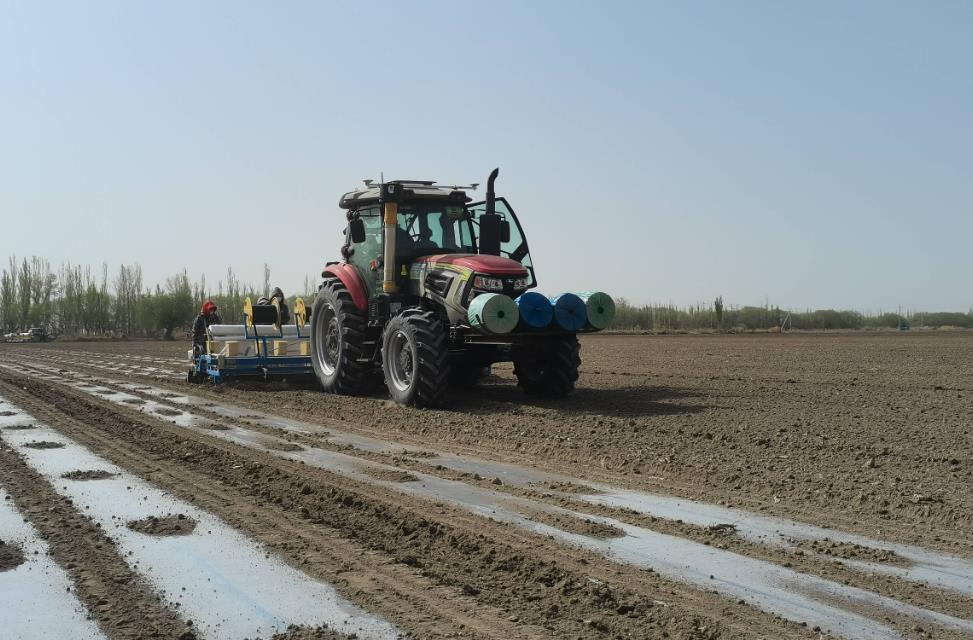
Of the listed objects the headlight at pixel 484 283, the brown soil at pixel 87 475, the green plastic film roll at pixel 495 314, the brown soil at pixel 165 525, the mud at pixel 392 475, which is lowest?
the brown soil at pixel 165 525

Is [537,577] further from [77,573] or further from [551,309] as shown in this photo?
[551,309]

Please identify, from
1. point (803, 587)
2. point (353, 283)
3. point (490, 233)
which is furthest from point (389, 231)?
point (803, 587)

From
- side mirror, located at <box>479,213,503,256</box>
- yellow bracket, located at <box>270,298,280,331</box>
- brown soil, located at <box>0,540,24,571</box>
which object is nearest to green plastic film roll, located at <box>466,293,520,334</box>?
side mirror, located at <box>479,213,503,256</box>

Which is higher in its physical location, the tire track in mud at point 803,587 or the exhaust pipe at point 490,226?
the exhaust pipe at point 490,226

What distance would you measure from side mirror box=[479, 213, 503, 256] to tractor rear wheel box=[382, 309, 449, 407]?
149 centimetres

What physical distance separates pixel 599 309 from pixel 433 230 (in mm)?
2536

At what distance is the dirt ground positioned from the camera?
367cm

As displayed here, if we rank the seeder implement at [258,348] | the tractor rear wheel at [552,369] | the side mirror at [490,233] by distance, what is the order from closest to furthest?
the tractor rear wheel at [552,369] < the side mirror at [490,233] < the seeder implement at [258,348]

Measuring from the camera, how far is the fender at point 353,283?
1145 centimetres

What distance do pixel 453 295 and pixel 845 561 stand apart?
20.7 ft

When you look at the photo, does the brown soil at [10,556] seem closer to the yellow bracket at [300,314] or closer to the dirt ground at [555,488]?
the dirt ground at [555,488]

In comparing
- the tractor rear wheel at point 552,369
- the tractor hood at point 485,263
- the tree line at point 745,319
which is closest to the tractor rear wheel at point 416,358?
the tractor hood at point 485,263

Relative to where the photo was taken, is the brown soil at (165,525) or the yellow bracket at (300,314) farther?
the yellow bracket at (300,314)

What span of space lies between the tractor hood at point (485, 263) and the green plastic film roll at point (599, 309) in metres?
0.84
